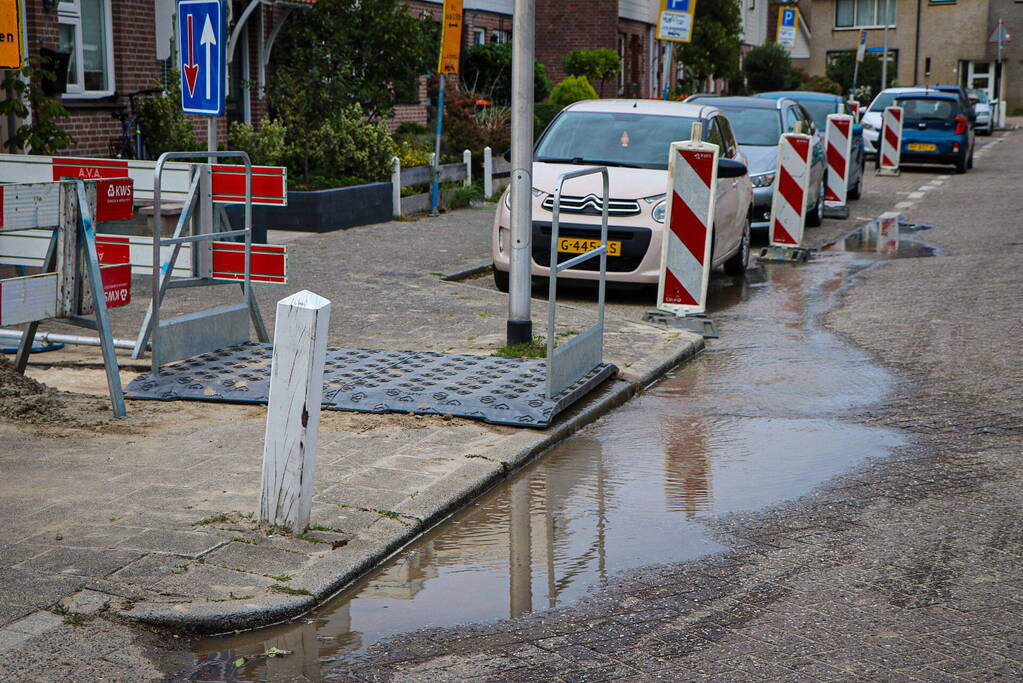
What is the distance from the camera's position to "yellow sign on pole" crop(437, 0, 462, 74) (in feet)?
60.2

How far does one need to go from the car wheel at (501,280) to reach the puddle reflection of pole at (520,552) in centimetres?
575

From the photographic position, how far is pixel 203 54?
1032 cm

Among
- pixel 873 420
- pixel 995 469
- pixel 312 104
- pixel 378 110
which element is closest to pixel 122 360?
pixel 873 420

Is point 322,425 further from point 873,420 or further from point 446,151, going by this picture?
point 446,151

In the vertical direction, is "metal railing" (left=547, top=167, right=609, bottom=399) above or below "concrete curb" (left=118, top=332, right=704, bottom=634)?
above

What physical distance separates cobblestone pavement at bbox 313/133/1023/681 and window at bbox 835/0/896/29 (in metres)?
73.0

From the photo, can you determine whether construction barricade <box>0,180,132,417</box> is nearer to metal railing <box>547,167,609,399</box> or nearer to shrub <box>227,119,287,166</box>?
metal railing <box>547,167,609,399</box>

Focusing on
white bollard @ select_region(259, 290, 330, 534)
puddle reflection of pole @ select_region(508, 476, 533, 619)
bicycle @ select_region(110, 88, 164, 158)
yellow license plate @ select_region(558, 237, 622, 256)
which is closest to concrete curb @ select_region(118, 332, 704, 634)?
puddle reflection of pole @ select_region(508, 476, 533, 619)

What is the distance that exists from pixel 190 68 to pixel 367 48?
33.6 ft

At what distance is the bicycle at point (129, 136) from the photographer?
1738 centimetres

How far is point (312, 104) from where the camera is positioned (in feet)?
58.2

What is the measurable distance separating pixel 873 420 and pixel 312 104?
39.0 feet

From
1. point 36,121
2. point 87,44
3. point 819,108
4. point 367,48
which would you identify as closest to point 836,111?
point 819,108

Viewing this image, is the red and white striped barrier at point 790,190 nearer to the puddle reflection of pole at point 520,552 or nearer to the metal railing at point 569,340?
the metal railing at point 569,340
